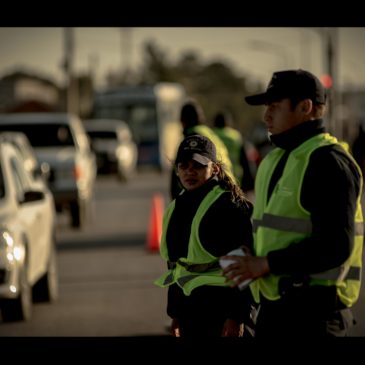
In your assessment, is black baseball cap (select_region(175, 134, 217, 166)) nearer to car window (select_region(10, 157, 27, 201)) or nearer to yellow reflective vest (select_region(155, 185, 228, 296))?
yellow reflective vest (select_region(155, 185, 228, 296))

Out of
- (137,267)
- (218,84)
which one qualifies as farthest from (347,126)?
→ (218,84)

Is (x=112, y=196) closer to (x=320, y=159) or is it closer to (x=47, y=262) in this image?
(x=47, y=262)

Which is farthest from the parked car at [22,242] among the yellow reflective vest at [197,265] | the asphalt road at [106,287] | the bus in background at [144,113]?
the bus in background at [144,113]

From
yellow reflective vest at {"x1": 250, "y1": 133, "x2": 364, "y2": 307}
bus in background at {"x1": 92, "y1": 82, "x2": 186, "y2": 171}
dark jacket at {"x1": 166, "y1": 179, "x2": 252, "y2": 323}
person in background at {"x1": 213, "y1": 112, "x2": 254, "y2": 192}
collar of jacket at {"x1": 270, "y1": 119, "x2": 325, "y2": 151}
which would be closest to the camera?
yellow reflective vest at {"x1": 250, "y1": 133, "x2": 364, "y2": 307}

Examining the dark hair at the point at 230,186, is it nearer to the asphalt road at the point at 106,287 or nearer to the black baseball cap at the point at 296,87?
the black baseball cap at the point at 296,87

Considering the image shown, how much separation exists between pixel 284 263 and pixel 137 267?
426 inches

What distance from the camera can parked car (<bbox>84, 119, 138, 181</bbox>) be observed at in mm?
39219

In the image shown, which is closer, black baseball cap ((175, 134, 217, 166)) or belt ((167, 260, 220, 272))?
belt ((167, 260, 220, 272))

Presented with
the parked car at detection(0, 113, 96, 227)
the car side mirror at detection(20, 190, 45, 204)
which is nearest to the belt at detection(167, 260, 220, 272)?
the car side mirror at detection(20, 190, 45, 204)

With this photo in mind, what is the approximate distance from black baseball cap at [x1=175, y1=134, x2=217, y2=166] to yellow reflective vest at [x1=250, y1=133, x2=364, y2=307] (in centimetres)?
111

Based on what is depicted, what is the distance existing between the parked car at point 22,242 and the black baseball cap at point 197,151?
4.35m

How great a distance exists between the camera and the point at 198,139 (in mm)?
5438

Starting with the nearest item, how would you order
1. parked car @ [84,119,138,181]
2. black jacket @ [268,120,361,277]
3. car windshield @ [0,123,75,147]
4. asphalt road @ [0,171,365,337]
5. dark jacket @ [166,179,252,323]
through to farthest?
black jacket @ [268,120,361,277] < dark jacket @ [166,179,252,323] < asphalt road @ [0,171,365,337] < car windshield @ [0,123,75,147] < parked car @ [84,119,138,181]

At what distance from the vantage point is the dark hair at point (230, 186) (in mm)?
5309
